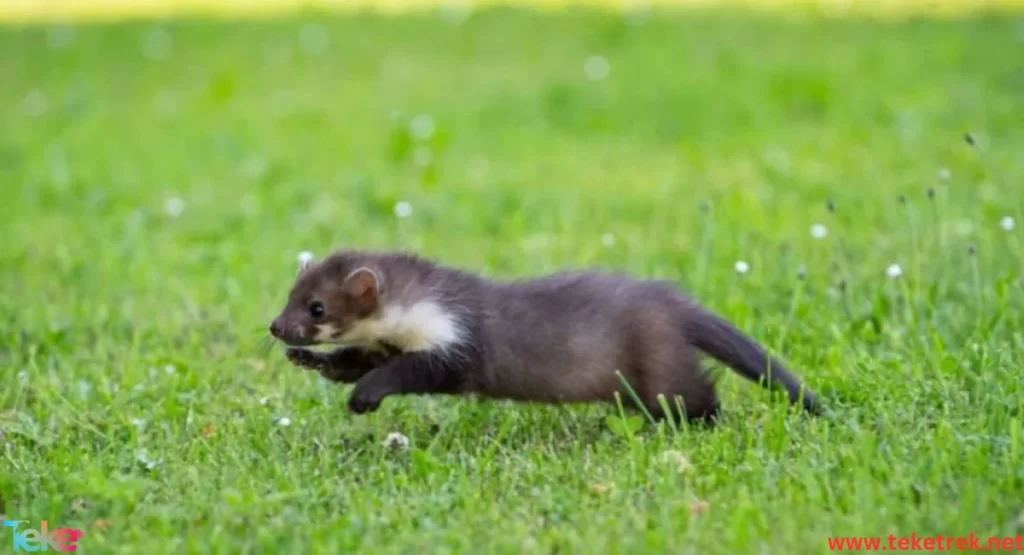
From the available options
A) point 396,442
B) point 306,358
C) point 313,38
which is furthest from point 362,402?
point 313,38

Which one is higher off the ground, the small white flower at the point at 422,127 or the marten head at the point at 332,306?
the small white flower at the point at 422,127

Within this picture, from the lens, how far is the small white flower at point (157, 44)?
14.2m

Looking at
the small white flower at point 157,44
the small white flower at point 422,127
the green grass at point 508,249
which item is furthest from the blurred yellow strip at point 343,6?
the small white flower at point 422,127

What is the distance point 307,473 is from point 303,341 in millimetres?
653

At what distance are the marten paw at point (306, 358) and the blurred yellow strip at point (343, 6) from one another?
10296 millimetres

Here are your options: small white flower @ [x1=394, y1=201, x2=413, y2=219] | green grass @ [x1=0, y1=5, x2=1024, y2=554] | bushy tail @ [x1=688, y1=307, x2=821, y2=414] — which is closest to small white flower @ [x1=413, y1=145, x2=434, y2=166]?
green grass @ [x1=0, y1=5, x2=1024, y2=554]

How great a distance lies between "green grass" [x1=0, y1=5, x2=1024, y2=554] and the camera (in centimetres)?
446

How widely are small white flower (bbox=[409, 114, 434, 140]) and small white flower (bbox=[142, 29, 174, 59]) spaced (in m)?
4.00

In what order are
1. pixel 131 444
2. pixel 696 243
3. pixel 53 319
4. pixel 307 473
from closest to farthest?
pixel 307 473, pixel 131 444, pixel 53 319, pixel 696 243

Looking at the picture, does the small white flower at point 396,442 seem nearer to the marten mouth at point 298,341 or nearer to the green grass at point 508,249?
the green grass at point 508,249

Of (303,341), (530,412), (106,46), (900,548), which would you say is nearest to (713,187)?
(530,412)

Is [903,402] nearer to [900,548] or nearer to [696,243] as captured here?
[900,548]

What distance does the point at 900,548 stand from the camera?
13.1 feet

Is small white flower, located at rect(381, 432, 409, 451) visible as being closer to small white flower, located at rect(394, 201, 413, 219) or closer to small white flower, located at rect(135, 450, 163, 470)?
small white flower, located at rect(135, 450, 163, 470)
